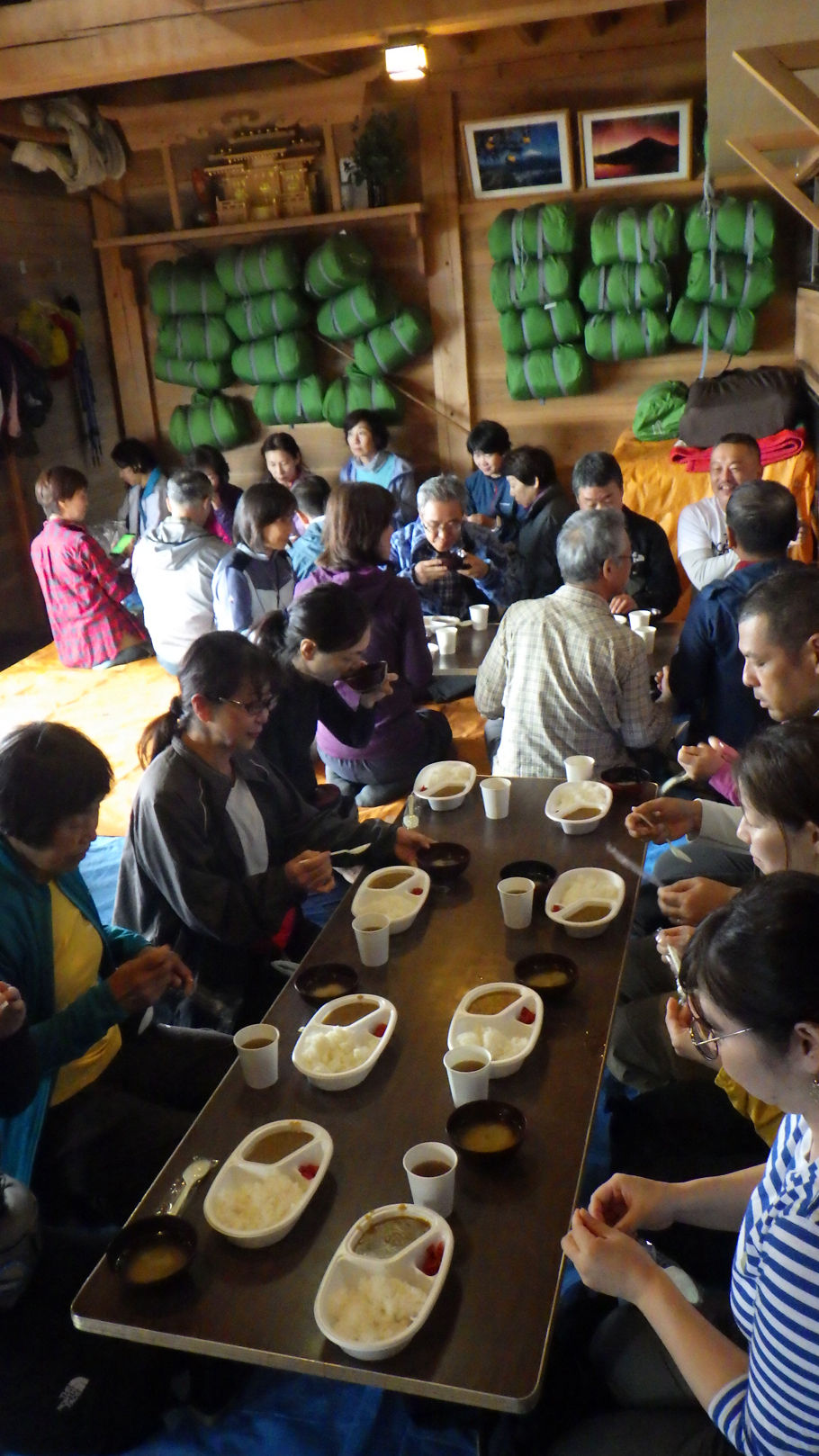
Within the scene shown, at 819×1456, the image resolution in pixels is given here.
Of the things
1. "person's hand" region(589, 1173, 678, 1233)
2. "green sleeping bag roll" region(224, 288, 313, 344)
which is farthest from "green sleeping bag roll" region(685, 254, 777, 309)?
"person's hand" region(589, 1173, 678, 1233)

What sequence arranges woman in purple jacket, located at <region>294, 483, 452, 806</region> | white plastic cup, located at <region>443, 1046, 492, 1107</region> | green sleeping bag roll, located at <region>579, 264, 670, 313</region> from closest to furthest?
white plastic cup, located at <region>443, 1046, 492, 1107</region> → woman in purple jacket, located at <region>294, 483, 452, 806</region> → green sleeping bag roll, located at <region>579, 264, 670, 313</region>

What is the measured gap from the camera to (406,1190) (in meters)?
1.65

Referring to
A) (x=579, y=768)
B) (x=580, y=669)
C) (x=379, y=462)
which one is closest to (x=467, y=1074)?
(x=579, y=768)

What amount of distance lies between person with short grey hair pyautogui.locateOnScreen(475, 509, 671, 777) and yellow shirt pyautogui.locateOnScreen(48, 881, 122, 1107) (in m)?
1.40

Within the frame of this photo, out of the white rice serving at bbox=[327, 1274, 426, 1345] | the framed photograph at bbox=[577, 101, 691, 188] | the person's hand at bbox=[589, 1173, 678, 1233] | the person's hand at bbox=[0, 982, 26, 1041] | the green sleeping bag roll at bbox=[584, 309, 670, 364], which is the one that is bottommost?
the person's hand at bbox=[589, 1173, 678, 1233]

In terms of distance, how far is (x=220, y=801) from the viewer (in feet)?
8.60

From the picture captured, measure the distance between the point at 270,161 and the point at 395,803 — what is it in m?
4.76

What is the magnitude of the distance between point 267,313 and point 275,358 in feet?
0.88

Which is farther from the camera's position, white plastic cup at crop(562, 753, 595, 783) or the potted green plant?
the potted green plant

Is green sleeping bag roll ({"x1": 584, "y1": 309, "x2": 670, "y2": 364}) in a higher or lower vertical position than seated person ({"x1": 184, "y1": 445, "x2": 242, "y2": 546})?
higher

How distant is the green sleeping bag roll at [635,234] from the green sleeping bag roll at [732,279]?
190 mm

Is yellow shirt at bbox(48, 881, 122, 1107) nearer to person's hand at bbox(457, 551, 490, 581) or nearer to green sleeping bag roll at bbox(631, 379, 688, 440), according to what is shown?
person's hand at bbox(457, 551, 490, 581)

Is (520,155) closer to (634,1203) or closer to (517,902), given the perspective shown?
(517,902)

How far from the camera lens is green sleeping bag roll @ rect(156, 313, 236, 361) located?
280 inches
